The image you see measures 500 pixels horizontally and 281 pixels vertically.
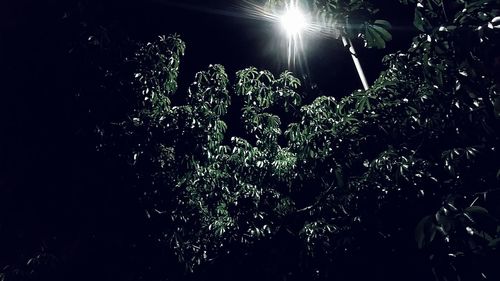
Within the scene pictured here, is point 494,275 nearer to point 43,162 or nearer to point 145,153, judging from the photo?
point 145,153

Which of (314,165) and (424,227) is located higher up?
(424,227)

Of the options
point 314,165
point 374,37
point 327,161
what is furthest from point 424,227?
point 314,165

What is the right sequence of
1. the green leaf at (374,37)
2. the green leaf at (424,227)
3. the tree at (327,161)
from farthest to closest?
1. the tree at (327,161)
2. the green leaf at (374,37)
3. the green leaf at (424,227)

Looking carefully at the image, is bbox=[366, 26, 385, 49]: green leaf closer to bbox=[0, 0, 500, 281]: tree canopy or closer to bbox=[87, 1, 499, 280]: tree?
bbox=[0, 0, 500, 281]: tree canopy

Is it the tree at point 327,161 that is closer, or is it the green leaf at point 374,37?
the green leaf at point 374,37

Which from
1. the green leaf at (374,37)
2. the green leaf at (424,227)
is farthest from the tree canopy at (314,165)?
the green leaf at (424,227)

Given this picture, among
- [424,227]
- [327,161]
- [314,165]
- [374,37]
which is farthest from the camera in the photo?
[314,165]

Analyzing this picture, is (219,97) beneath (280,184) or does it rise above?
above

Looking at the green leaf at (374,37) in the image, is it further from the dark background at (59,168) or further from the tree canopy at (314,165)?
the dark background at (59,168)

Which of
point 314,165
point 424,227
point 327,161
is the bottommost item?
point 314,165

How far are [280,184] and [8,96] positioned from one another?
7.92ft

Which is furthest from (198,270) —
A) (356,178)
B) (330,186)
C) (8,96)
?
(8,96)

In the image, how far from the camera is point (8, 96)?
2.57 metres

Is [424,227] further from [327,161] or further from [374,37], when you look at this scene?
[327,161]
